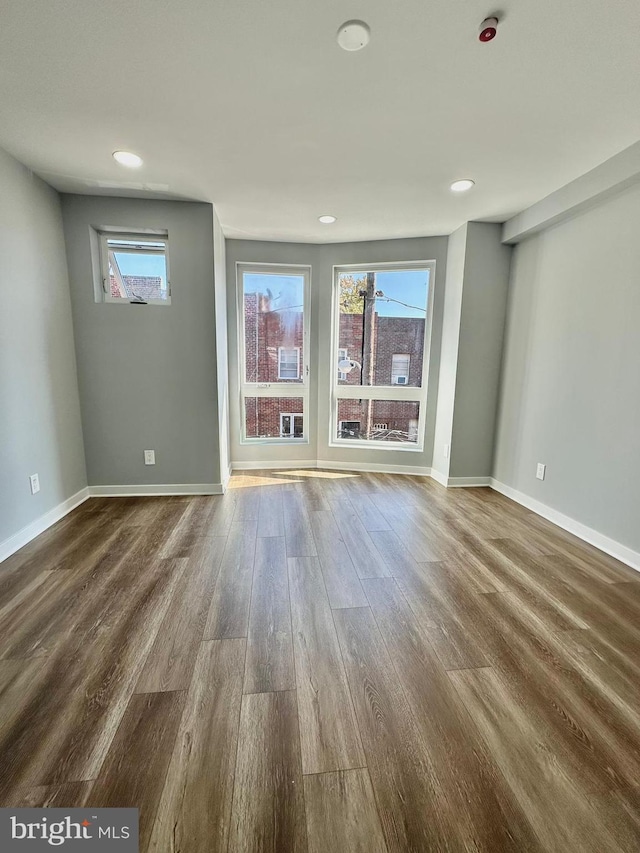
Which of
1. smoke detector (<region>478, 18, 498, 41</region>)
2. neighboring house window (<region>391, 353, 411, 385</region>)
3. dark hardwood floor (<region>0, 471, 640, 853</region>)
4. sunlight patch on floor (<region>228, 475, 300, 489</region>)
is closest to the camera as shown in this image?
dark hardwood floor (<region>0, 471, 640, 853</region>)

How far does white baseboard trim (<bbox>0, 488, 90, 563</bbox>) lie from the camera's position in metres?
2.15

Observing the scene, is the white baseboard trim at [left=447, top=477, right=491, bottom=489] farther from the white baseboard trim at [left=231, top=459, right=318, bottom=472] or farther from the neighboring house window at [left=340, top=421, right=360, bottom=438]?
the white baseboard trim at [left=231, top=459, right=318, bottom=472]

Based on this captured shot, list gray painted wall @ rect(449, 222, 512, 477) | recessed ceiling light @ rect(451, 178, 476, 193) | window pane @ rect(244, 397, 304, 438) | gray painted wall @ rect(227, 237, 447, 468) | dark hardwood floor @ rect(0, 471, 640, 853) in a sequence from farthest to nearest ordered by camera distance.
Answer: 1. window pane @ rect(244, 397, 304, 438)
2. gray painted wall @ rect(227, 237, 447, 468)
3. gray painted wall @ rect(449, 222, 512, 477)
4. recessed ceiling light @ rect(451, 178, 476, 193)
5. dark hardwood floor @ rect(0, 471, 640, 853)

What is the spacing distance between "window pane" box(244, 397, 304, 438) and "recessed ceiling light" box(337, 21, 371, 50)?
297 centimetres

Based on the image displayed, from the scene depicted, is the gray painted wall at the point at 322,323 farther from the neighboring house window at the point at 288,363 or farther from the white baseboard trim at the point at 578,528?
the white baseboard trim at the point at 578,528

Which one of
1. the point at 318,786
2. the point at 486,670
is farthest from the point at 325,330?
the point at 318,786

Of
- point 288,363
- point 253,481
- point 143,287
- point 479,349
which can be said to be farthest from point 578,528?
point 143,287

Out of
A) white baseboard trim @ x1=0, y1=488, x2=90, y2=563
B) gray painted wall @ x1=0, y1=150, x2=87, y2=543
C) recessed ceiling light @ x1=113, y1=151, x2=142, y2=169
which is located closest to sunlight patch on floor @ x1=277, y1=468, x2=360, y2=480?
white baseboard trim @ x1=0, y1=488, x2=90, y2=563

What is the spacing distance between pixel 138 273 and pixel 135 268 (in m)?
0.05

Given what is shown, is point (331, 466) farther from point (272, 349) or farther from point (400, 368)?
point (272, 349)

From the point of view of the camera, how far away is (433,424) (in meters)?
3.86

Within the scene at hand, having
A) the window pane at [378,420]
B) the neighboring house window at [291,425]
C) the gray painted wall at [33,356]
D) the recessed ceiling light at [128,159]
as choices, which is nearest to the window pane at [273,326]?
the neighboring house window at [291,425]

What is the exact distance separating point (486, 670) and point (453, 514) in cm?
158

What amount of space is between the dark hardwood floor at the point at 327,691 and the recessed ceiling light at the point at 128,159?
253 centimetres
